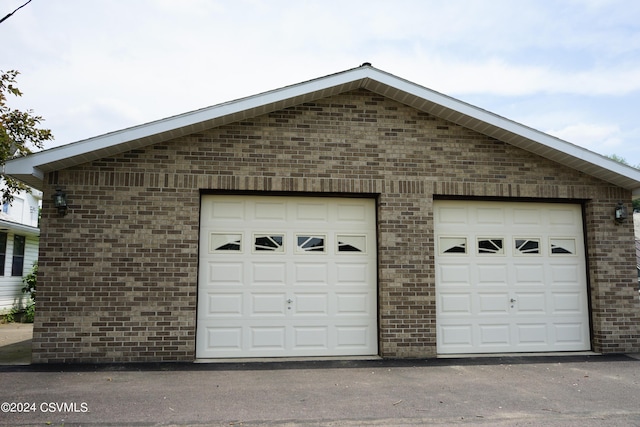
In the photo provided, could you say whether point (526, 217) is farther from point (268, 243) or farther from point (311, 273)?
point (268, 243)

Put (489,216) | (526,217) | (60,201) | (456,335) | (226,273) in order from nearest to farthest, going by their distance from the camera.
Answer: (60,201) → (226,273) → (456,335) → (489,216) → (526,217)

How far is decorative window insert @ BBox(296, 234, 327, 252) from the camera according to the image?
838 centimetres

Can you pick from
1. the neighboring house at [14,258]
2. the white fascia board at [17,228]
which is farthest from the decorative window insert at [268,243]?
the white fascia board at [17,228]

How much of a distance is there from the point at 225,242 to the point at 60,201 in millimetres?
2586

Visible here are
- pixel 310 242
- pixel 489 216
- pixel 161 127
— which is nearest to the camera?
pixel 161 127

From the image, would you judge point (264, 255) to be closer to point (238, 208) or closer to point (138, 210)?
point (238, 208)

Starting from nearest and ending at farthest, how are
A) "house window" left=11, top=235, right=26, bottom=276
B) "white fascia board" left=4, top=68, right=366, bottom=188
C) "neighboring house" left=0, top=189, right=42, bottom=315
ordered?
"white fascia board" left=4, top=68, right=366, bottom=188 → "neighboring house" left=0, top=189, right=42, bottom=315 → "house window" left=11, top=235, right=26, bottom=276

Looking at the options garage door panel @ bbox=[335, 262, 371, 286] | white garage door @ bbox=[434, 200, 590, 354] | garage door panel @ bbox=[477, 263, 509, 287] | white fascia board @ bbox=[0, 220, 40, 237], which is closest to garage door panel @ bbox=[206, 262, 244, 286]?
garage door panel @ bbox=[335, 262, 371, 286]

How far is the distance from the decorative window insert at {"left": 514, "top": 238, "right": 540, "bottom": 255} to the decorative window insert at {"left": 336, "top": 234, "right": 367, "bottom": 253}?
281cm

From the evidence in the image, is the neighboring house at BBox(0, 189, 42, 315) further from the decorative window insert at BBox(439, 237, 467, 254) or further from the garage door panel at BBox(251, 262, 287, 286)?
the decorative window insert at BBox(439, 237, 467, 254)

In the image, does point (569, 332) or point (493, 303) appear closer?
point (493, 303)

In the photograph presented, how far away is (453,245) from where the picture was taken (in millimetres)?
8711

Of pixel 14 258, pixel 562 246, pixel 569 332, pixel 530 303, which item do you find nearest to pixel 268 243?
pixel 530 303

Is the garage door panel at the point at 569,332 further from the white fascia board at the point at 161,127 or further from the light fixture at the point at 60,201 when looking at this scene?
the light fixture at the point at 60,201
